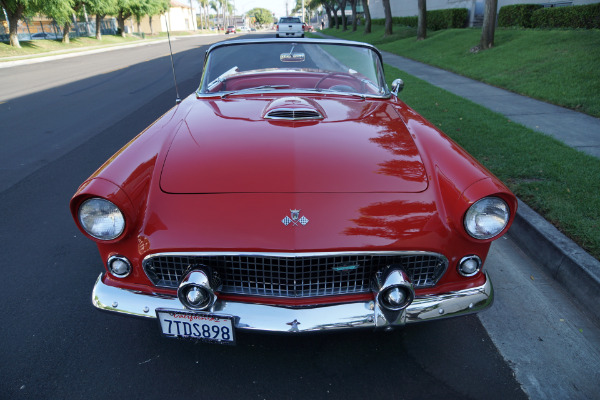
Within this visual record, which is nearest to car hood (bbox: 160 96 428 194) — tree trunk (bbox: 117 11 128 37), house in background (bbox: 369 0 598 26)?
house in background (bbox: 369 0 598 26)

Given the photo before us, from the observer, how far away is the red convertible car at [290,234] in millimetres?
1789

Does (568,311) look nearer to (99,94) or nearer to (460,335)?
(460,335)

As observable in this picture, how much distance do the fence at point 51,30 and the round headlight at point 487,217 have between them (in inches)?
1416

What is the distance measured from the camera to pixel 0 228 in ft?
11.5

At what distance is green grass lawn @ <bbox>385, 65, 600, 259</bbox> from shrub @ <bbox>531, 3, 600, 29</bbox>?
27.6ft

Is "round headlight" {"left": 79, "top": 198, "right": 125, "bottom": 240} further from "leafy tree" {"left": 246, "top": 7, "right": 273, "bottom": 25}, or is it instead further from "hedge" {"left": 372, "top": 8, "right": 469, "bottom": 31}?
"leafy tree" {"left": 246, "top": 7, "right": 273, "bottom": 25}

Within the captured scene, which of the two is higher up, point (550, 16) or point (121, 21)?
point (121, 21)

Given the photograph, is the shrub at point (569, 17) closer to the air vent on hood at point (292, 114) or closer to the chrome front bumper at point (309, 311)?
the air vent on hood at point (292, 114)

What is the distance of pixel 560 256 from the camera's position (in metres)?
2.77

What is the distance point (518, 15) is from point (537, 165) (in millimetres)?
14509

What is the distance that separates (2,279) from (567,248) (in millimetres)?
3683

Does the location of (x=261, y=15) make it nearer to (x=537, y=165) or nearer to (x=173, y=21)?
(x=173, y=21)

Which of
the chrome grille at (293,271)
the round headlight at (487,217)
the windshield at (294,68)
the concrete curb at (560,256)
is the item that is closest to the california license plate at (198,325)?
the chrome grille at (293,271)

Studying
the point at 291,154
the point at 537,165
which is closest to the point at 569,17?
the point at 537,165
